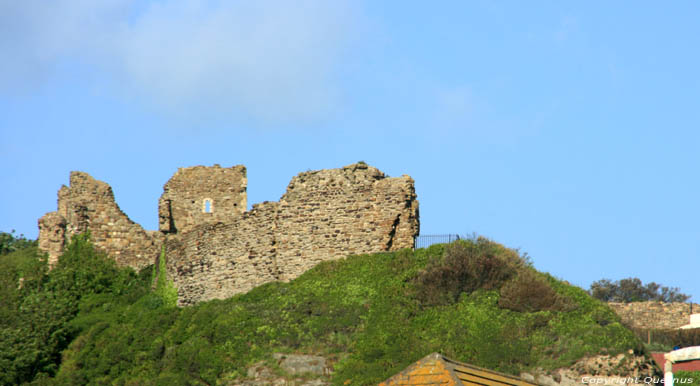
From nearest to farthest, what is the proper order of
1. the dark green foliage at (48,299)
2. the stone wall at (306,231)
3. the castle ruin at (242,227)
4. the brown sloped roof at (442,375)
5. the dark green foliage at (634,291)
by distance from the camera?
the brown sloped roof at (442,375), the stone wall at (306,231), the castle ruin at (242,227), the dark green foliage at (48,299), the dark green foliage at (634,291)

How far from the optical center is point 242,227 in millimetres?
39500

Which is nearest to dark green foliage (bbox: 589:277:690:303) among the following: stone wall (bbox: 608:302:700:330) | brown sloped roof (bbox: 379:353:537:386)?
stone wall (bbox: 608:302:700:330)

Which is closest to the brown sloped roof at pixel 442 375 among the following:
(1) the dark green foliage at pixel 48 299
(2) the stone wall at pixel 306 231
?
Result: (2) the stone wall at pixel 306 231

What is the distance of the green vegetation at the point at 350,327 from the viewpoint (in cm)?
3044

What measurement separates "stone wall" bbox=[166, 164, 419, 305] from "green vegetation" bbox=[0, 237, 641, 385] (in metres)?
0.72

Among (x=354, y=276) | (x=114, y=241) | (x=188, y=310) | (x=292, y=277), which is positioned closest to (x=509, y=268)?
(x=354, y=276)

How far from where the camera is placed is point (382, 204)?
121 ft

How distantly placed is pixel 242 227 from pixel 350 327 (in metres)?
8.12

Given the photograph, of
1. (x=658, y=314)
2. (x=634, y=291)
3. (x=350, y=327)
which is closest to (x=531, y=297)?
(x=350, y=327)

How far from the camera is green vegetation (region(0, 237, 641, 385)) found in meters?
30.4

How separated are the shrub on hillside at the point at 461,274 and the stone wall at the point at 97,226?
14.6 metres

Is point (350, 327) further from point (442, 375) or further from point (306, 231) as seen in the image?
point (442, 375)

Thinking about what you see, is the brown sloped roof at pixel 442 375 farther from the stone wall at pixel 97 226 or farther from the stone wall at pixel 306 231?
the stone wall at pixel 97 226

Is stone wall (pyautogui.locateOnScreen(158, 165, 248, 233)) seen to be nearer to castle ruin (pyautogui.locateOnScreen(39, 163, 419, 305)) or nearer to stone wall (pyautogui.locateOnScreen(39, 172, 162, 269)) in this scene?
castle ruin (pyautogui.locateOnScreen(39, 163, 419, 305))
